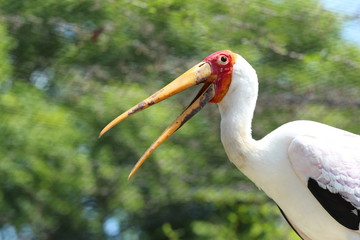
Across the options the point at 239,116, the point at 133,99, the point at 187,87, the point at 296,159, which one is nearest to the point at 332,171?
the point at 296,159

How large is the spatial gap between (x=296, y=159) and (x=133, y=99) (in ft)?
3.93

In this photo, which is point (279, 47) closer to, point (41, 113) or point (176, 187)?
point (176, 187)

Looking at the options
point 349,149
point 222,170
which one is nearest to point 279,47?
point 222,170

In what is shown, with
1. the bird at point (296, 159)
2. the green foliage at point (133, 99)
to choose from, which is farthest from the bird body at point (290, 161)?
the green foliage at point (133, 99)

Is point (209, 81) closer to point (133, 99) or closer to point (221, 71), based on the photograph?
point (221, 71)

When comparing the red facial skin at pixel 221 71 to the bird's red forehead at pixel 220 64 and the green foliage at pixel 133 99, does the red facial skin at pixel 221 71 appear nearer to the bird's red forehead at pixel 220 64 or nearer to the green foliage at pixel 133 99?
the bird's red forehead at pixel 220 64

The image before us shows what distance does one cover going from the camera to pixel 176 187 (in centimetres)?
360

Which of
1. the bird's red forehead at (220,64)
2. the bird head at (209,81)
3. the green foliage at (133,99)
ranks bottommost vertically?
the green foliage at (133,99)

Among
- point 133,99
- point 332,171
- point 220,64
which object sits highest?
point 220,64

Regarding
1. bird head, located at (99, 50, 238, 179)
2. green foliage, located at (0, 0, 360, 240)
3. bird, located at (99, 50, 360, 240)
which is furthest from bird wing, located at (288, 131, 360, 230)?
green foliage, located at (0, 0, 360, 240)

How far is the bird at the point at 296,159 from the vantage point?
2.28 meters

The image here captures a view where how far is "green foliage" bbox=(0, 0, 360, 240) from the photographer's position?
3.42m

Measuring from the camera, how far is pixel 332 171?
2.30m

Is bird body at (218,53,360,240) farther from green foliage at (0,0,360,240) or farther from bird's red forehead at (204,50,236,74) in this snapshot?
green foliage at (0,0,360,240)
